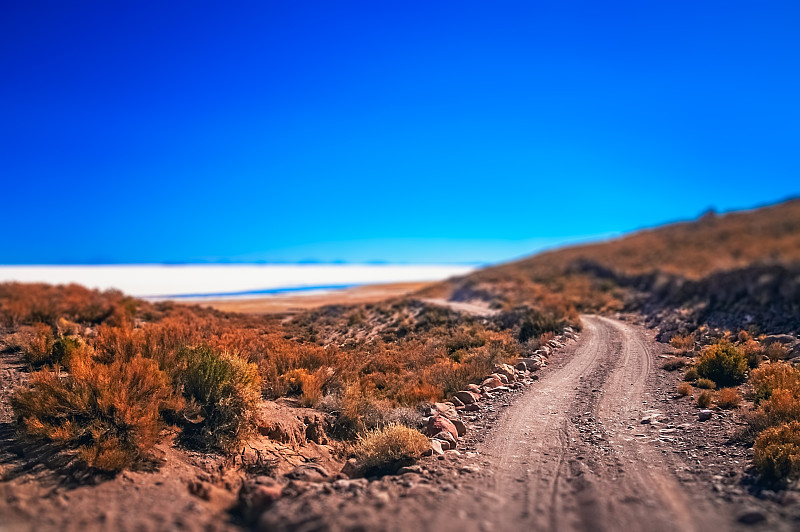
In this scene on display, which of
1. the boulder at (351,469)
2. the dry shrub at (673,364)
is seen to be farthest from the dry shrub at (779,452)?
the dry shrub at (673,364)

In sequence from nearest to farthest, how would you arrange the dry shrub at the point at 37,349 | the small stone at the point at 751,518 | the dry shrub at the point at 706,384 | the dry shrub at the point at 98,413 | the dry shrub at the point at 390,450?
the small stone at the point at 751,518
the dry shrub at the point at 98,413
the dry shrub at the point at 390,450
the dry shrub at the point at 37,349
the dry shrub at the point at 706,384

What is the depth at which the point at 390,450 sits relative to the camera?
22.7 feet

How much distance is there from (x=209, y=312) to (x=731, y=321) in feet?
69.6

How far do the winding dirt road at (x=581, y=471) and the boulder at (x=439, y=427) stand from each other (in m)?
0.60

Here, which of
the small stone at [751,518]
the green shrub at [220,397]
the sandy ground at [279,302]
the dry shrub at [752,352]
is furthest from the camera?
the sandy ground at [279,302]

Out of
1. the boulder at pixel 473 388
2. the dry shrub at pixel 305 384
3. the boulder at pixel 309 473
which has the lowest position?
the boulder at pixel 309 473

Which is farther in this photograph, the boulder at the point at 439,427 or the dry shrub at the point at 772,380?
the dry shrub at the point at 772,380

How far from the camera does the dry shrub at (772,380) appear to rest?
9.23 meters

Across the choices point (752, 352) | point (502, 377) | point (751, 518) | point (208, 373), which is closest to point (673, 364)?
point (752, 352)

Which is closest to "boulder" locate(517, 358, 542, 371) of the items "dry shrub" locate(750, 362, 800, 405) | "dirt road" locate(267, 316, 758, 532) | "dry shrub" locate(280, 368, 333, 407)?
"dirt road" locate(267, 316, 758, 532)

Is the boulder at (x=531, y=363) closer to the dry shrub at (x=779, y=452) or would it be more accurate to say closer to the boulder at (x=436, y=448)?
the boulder at (x=436, y=448)

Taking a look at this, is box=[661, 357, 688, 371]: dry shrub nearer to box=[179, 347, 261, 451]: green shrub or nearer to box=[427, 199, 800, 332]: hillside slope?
box=[427, 199, 800, 332]: hillside slope

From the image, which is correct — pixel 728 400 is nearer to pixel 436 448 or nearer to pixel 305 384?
pixel 436 448

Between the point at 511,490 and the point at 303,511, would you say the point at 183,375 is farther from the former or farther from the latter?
the point at 511,490
